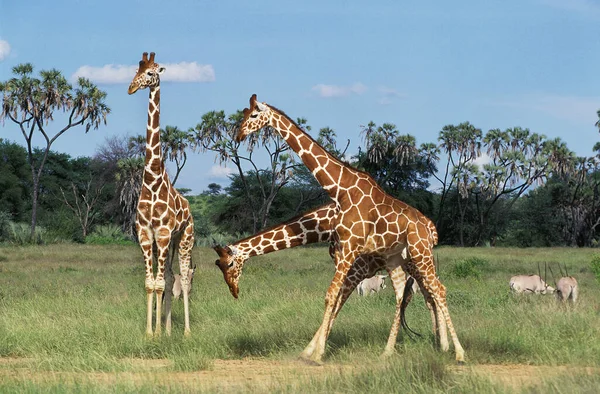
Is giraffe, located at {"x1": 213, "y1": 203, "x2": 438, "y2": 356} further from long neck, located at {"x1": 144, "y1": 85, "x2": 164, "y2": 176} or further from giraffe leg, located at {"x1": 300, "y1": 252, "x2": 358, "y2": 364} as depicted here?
long neck, located at {"x1": 144, "y1": 85, "x2": 164, "y2": 176}

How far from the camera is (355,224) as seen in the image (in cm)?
994

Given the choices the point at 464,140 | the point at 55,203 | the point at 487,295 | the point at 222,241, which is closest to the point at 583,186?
the point at 464,140

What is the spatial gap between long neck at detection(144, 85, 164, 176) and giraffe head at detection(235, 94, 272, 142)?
229cm

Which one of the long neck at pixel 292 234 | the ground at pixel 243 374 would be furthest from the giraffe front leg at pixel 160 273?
the long neck at pixel 292 234

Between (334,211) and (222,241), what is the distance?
1395 inches

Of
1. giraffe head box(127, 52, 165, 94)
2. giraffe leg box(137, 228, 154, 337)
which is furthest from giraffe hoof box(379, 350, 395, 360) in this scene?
giraffe head box(127, 52, 165, 94)

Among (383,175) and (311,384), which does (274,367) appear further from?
(383,175)

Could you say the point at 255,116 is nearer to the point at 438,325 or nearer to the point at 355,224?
the point at 355,224

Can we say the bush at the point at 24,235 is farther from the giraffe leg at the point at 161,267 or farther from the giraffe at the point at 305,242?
the giraffe at the point at 305,242

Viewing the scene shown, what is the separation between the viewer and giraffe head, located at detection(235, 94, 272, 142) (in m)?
10.3

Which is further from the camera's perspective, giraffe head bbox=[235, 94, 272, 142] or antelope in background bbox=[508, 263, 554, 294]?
antelope in background bbox=[508, 263, 554, 294]

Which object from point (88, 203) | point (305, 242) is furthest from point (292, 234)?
point (88, 203)

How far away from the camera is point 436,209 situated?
66.9m

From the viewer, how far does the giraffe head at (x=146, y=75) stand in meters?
12.4
